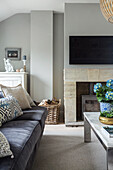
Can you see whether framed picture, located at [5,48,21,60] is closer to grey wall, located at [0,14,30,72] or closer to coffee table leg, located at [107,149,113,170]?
grey wall, located at [0,14,30,72]

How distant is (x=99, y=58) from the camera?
4016mm

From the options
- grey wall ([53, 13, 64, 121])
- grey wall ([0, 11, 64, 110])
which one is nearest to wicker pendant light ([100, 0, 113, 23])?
grey wall ([0, 11, 64, 110])

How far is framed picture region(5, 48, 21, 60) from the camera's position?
15.6ft

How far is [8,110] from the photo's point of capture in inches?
87.7

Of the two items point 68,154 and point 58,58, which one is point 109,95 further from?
point 58,58

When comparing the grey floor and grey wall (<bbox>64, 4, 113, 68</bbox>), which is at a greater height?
grey wall (<bbox>64, 4, 113, 68</bbox>)

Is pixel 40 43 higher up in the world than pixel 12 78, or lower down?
higher up

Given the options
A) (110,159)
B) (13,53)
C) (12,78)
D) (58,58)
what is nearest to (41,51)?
(58,58)

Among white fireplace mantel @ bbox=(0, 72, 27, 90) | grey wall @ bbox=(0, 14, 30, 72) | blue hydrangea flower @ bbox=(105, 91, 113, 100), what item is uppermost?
grey wall @ bbox=(0, 14, 30, 72)

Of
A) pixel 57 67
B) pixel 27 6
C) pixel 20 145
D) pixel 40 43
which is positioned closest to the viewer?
pixel 20 145

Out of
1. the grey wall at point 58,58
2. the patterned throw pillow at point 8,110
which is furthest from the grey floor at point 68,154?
the grey wall at point 58,58

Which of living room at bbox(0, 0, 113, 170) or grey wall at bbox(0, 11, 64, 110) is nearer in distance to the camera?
living room at bbox(0, 0, 113, 170)

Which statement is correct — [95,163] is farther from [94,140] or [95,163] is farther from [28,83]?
[28,83]

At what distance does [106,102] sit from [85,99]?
186cm
